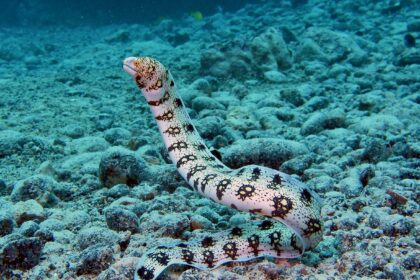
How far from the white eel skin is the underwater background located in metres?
0.13

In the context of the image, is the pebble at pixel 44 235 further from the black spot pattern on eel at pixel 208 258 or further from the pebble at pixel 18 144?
the pebble at pixel 18 144

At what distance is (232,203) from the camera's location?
3.09 m

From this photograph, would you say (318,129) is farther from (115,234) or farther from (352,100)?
(115,234)

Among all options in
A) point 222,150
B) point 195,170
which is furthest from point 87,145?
point 195,170

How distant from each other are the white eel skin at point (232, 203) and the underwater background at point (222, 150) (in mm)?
133

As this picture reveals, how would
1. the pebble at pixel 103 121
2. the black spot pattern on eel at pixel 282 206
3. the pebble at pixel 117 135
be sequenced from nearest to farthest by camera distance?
1. the black spot pattern on eel at pixel 282 206
2. the pebble at pixel 117 135
3. the pebble at pixel 103 121

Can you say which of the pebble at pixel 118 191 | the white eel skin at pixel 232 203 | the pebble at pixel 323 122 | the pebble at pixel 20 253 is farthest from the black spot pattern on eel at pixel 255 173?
the pebble at pixel 323 122

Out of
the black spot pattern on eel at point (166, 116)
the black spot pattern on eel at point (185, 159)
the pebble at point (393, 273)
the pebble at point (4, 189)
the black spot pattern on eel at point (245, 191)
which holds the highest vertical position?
the black spot pattern on eel at point (166, 116)

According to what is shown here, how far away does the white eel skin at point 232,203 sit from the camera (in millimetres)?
2953

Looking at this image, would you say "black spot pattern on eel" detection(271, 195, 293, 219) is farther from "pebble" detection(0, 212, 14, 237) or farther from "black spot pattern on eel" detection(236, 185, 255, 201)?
"pebble" detection(0, 212, 14, 237)

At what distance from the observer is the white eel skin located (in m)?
2.95

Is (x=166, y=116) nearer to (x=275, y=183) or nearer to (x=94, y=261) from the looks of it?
(x=275, y=183)

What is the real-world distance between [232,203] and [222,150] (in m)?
2.77

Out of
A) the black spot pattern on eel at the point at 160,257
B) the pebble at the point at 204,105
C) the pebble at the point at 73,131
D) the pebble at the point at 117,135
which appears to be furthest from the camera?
the pebble at the point at 204,105
